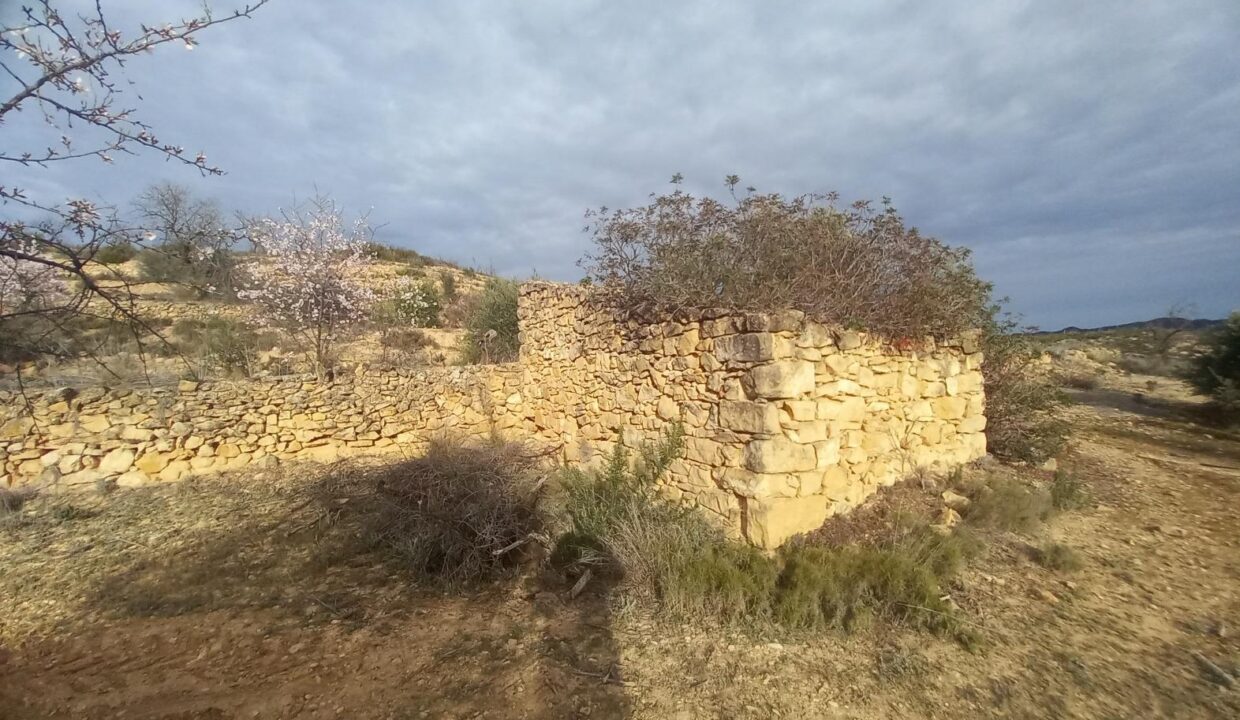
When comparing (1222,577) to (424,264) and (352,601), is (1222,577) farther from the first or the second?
(424,264)

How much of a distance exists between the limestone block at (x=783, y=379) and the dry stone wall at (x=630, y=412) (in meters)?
0.01

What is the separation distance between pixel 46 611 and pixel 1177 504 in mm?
10683

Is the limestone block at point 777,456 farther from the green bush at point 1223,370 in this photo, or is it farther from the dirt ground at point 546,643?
the green bush at point 1223,370

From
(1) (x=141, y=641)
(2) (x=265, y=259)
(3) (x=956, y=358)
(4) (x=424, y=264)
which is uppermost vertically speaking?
(4) (x=424, y=264)

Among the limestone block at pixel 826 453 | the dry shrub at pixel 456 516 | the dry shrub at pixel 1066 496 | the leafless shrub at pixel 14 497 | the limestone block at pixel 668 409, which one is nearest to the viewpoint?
the limestone block at pixel 826 453

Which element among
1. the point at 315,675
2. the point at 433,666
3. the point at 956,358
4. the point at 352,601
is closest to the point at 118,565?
the point at 352,601

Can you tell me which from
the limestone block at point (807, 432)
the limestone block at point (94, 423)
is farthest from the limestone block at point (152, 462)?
the limestone block at point (807, 432)

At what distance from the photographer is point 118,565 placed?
529 centimetres

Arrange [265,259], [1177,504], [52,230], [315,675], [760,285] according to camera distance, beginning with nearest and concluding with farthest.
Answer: [52,230]
[315,675]
[760,285]
[1177,504]
[265,259]

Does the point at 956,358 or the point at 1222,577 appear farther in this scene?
the point at 956,358

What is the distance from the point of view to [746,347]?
4820 millimetres

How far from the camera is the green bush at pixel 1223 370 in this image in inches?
415

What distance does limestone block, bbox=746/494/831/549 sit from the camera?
4617 millimetres

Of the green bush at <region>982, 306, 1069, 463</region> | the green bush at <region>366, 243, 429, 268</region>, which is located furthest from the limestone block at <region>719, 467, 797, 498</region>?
the green bush at <region>366, 243, 429, 268</region>
